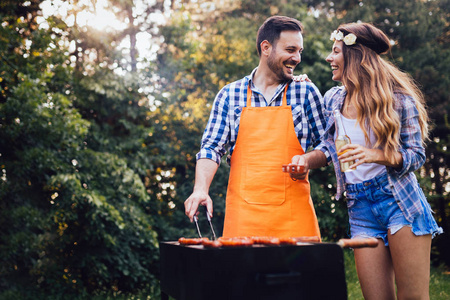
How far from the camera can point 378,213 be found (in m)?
2.25

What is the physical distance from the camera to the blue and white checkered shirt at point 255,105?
2.74 m

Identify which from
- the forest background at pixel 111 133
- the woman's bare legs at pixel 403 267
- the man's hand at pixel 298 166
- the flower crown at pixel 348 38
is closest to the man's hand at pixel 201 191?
the man's hand at pixel 298 166

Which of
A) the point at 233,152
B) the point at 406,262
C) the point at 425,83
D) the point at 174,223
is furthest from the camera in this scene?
the point at 425,83

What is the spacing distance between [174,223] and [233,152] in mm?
7288

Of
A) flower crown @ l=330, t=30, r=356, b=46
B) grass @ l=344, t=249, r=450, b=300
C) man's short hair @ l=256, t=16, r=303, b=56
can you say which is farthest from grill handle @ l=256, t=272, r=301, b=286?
grass @ l=344, t=249, r=450, b=300

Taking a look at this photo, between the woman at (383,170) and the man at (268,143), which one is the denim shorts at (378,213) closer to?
the woman at (383,170)

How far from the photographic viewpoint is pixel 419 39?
13.3 meters

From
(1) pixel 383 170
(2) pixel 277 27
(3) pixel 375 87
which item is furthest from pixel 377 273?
(2) pixel 277 27

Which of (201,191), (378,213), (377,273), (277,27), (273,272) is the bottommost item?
(377,273)

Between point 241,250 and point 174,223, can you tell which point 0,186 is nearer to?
point 174,223

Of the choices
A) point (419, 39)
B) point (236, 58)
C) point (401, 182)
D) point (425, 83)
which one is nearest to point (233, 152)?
point (401, 182)

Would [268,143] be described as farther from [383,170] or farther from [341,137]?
[383,170]

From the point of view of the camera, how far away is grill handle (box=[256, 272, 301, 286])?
1815 millimetres

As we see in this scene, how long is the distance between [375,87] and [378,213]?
60 cm
